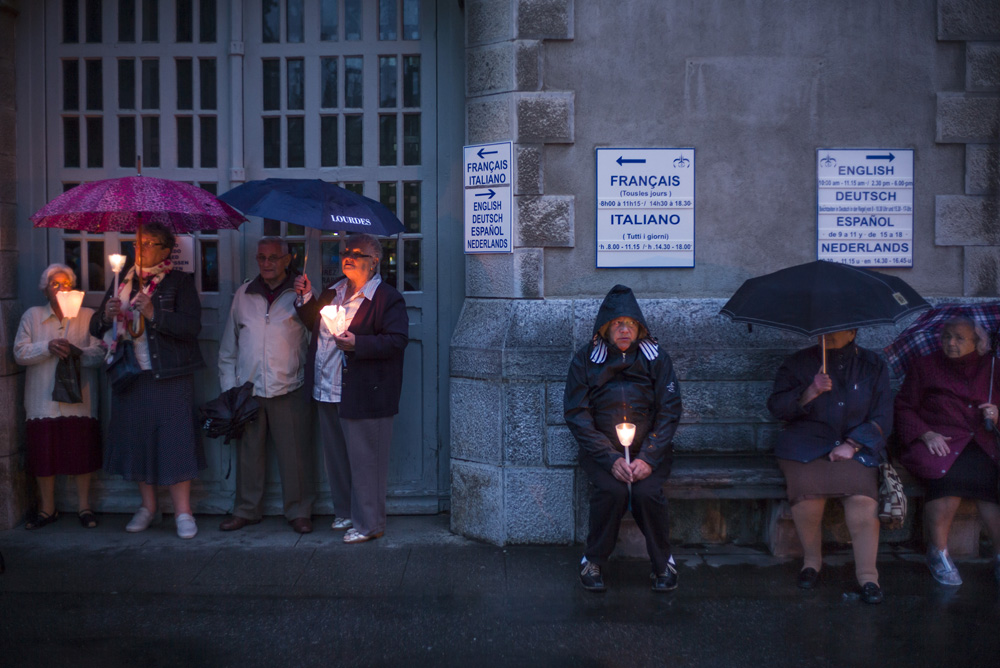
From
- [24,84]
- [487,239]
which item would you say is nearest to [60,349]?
[24,84]

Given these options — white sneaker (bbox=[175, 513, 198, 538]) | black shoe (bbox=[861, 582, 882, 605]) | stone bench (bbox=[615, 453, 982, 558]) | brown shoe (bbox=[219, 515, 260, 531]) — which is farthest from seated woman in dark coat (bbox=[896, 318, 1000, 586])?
white sneaker (bbox=[175, 513, 198, 538])

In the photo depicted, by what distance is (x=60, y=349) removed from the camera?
19.7 feet

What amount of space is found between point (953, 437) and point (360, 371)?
3.64m

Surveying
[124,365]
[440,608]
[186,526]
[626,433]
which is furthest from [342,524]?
[626,433]

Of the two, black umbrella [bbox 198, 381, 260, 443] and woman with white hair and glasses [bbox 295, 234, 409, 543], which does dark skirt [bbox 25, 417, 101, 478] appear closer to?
black umbrella [bbox 198, 381, 260, 443]

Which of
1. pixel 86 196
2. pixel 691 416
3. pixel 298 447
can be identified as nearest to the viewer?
pixel 86 196

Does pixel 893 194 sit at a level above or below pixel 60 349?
above

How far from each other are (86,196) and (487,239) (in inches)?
96.5

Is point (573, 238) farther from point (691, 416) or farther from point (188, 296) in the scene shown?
point (188, 296)

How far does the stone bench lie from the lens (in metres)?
5.51

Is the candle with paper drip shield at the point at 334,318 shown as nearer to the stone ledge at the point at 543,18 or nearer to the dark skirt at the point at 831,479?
the stone ledge at the point at 543,18

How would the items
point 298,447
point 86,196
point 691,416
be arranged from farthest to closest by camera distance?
1. point 298,447
2. point 691,416
3. point 86,196

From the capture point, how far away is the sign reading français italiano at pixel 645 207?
587cm

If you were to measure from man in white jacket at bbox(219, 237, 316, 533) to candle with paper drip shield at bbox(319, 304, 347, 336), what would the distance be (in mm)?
698
